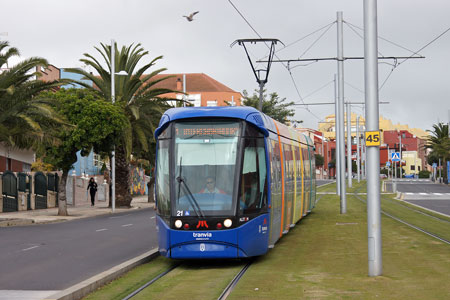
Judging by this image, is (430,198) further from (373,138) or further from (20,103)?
(373,138)

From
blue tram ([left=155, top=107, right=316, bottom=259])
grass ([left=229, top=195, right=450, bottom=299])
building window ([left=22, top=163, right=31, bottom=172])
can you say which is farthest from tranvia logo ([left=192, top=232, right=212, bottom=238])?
building window ([left=22, top=163, right=31, bottom=172])

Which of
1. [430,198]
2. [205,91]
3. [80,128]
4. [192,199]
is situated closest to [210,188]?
[192,199]

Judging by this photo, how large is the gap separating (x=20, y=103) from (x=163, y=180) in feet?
54.7

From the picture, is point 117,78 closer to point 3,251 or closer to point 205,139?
point 3,251

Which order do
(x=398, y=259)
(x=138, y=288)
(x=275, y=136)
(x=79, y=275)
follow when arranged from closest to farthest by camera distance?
(x=138, y=288) < (x=79, y=275) < (x=398, y=259) < (x=275, y=136)

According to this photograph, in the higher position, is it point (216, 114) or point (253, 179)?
point (216, 114)

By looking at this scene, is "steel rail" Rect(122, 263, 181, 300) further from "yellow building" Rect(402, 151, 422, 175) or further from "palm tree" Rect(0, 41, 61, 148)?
"yellow building" Rect(402, 151, 422, 175)

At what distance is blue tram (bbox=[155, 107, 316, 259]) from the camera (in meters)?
12.9

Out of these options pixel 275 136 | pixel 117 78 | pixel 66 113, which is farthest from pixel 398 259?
pixel 117 78

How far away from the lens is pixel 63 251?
16.8 metres

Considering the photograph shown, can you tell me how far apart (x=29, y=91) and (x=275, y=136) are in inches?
631

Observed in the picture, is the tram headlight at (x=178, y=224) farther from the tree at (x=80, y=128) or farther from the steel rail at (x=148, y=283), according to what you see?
the tree at (x=80, y=128)

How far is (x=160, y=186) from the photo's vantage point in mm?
13516

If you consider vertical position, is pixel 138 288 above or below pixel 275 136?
below
